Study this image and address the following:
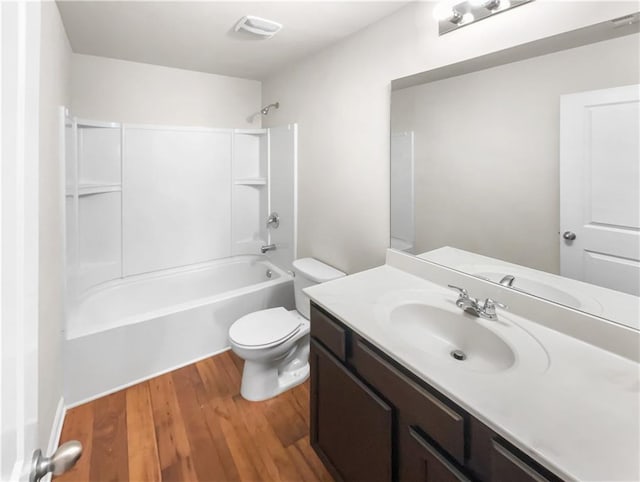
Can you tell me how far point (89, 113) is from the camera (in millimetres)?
2441

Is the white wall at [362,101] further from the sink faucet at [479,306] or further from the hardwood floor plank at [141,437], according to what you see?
the hardwood floor plank at [141,437]

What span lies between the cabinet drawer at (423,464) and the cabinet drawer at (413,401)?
29 mm

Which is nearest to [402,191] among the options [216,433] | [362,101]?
[362,101]

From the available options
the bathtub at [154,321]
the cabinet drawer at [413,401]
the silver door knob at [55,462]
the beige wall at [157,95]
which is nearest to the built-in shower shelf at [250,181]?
the beige wall at [157,95]

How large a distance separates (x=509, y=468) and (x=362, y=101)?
184cm

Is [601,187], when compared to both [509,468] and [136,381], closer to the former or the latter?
Result: [509,468]

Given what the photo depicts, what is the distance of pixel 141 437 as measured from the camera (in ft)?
5.54

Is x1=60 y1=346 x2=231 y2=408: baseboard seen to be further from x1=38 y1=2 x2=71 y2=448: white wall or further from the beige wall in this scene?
the beige wall

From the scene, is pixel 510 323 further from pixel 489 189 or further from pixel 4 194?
pixel 4 194

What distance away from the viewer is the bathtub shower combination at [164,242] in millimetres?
2084

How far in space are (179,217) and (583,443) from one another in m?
2.98

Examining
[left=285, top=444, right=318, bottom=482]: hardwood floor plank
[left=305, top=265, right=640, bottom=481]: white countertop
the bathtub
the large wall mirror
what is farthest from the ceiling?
[left=285, top=444, right=318, bottom=482]: hardwood floor plank

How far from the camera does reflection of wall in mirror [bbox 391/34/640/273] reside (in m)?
1.08

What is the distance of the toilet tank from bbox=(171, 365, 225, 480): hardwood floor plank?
860 mm
